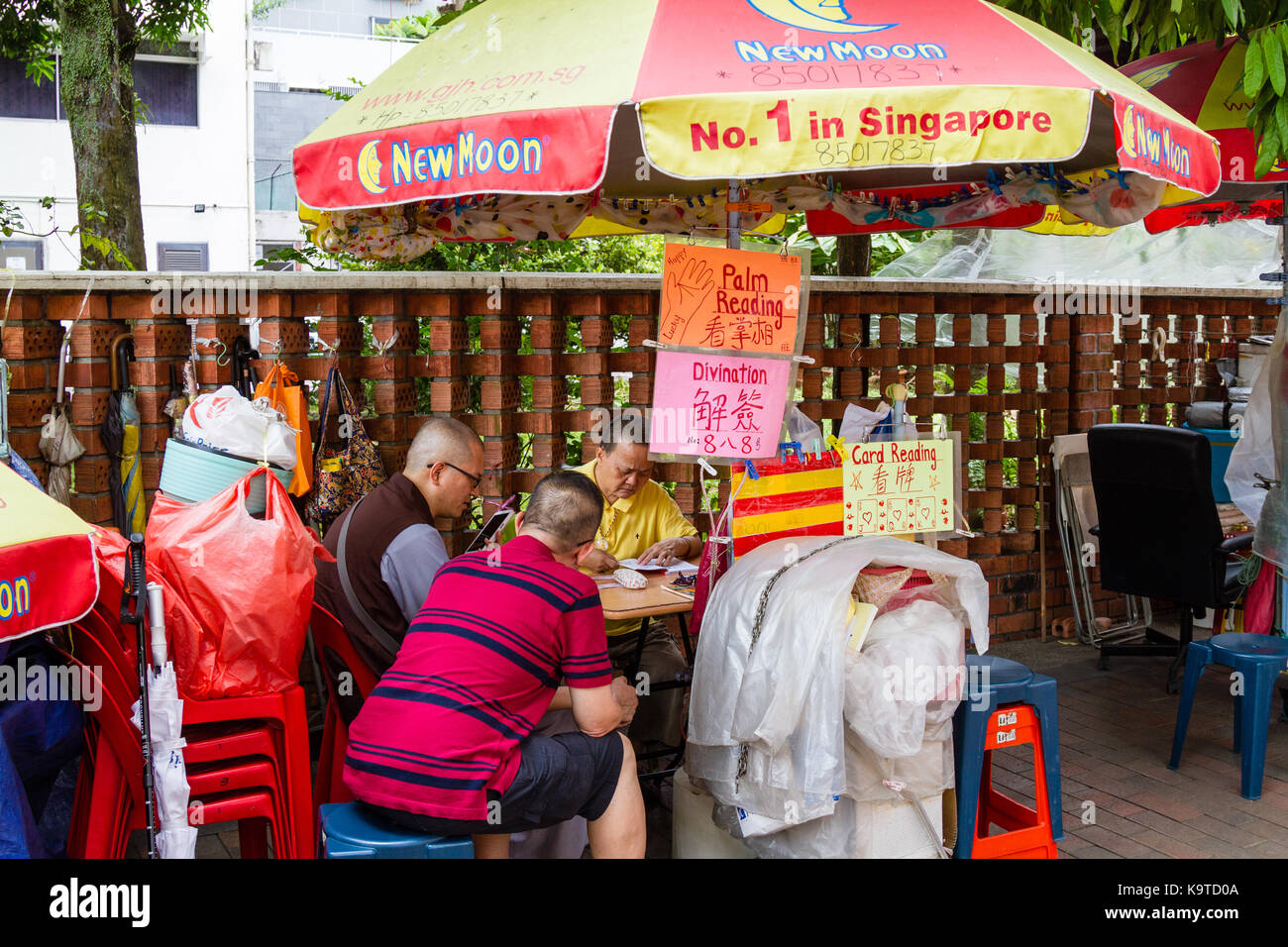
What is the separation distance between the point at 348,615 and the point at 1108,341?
511 centimetres

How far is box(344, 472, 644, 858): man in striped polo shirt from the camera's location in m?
2.97

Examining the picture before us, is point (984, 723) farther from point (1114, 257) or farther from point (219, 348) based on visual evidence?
point (1114, 257)

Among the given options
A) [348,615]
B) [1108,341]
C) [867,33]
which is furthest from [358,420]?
[1108,341]

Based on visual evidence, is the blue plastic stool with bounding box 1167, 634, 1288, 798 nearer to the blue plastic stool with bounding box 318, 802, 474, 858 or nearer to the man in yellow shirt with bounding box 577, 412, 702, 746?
the man in yellow shirt with bounding box 577, 412, 702, 746

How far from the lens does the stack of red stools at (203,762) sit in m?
3.18

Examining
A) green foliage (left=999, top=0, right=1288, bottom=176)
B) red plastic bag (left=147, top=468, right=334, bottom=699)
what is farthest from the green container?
green foliage (left=999, top=0, right=1288, bottom=176)

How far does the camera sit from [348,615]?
145 inches

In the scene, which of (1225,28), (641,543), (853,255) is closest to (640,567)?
(641,543)

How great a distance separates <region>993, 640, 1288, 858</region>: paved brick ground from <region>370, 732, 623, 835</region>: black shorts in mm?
1834

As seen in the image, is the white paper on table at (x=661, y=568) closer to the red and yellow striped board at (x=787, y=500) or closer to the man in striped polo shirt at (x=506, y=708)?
the red and yellow striped board at (x=787, y=500)

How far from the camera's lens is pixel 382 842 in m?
2.94

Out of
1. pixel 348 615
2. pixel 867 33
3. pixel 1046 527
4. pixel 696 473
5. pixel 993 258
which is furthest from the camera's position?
pixel 993 258

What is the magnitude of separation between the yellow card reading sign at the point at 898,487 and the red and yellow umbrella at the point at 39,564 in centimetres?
220
